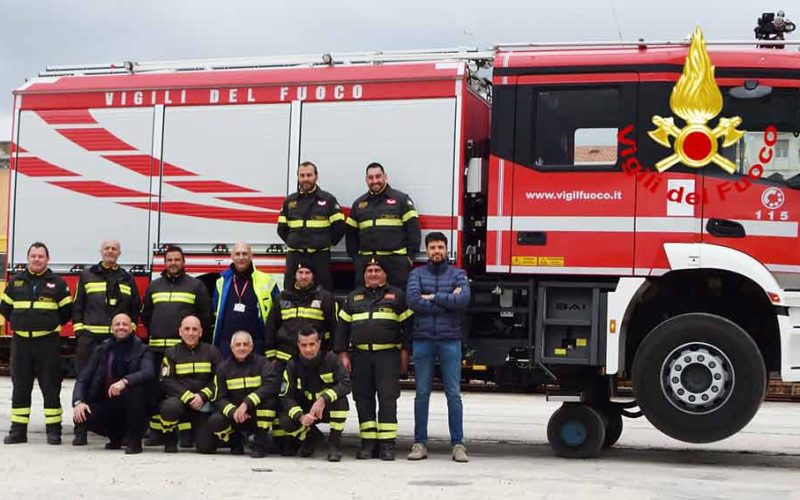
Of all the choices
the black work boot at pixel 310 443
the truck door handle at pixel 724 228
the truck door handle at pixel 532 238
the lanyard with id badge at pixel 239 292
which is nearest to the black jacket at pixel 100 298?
the lanyard with id badge at pixel 239 292

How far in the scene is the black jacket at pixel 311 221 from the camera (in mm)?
10461

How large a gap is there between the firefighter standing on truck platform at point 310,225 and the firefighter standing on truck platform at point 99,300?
5.07 ft

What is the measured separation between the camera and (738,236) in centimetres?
975

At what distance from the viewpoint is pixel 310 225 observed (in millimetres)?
10461

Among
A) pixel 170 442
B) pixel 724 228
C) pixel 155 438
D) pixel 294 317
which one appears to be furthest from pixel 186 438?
pixel 724 228

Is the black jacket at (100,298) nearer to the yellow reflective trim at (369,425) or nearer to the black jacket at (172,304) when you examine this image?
the black jacket at (172,304)

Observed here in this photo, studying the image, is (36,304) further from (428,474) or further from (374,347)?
(428,474)

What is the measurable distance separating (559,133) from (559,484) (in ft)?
10.2

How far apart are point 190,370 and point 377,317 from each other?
174cm

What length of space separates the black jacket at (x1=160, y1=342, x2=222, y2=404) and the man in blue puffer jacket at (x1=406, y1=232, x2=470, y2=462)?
1806 mm

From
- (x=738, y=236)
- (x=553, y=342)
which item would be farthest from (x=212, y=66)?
(x=738, y=236)

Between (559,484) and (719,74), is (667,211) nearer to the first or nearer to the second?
(719,74)

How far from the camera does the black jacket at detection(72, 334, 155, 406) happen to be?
10.5m

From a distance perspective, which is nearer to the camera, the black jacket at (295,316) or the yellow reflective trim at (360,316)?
the yellow reflective trim at (360,316)
